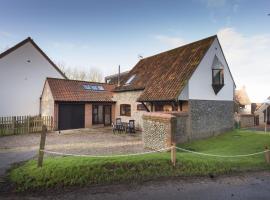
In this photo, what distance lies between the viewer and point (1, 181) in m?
7.55

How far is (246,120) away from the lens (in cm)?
2953

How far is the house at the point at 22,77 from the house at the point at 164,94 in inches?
79.1

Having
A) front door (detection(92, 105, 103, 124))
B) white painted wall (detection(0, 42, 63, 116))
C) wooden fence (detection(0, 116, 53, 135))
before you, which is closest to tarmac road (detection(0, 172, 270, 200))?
wooden fence (detection(0, 116, 53, 135))

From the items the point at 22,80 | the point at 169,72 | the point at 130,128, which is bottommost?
the point at 130,128

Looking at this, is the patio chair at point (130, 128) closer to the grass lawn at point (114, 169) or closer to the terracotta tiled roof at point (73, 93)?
the terracotta tiled roof at point (73, 93)

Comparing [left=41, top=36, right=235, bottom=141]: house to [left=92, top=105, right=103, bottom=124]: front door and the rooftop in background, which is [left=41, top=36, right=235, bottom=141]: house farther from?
the rooftop in background

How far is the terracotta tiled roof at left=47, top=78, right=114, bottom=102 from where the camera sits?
21578 mm

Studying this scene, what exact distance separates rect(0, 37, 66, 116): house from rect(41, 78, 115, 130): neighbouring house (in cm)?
161

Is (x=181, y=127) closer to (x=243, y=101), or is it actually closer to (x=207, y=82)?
(x=207, y=82)

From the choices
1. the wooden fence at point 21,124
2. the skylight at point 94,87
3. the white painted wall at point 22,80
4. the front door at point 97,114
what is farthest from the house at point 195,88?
the white painted wall at point 22,80

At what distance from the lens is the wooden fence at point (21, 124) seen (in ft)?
58.8

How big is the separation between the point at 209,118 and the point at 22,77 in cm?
1960

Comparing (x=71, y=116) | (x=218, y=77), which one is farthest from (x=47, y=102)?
(x=218, y=77)

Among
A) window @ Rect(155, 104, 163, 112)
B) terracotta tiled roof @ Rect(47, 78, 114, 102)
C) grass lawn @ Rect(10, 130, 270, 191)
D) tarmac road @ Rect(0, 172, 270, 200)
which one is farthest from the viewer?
terracotta tiled roof @ Rect(47, 78, 114, 102)
